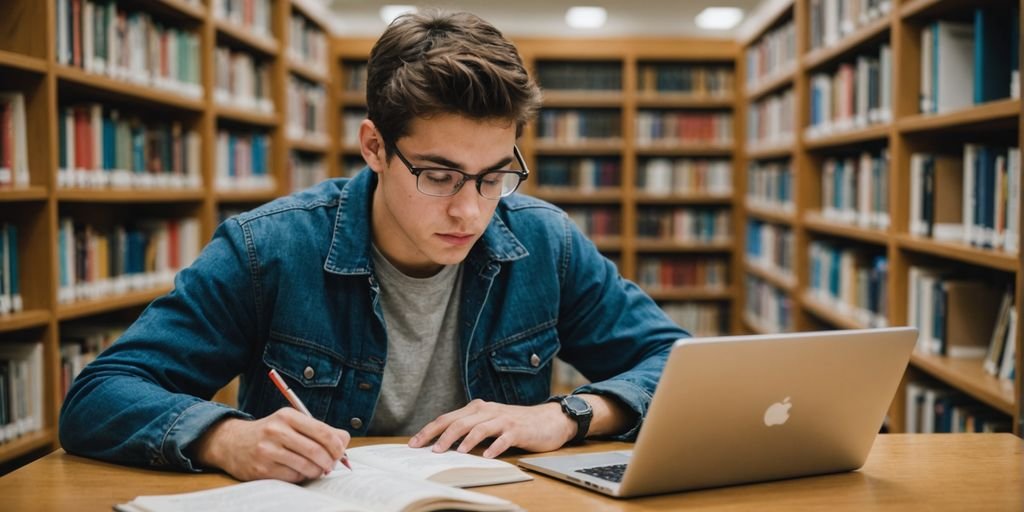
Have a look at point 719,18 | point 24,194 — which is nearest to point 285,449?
point 24,194

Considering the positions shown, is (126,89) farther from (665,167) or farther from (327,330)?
(665,167)

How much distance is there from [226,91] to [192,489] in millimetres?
3129

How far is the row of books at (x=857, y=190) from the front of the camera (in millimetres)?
3170

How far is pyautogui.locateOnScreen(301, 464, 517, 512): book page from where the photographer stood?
36.6 inches

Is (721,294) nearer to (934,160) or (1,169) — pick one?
(934,160)

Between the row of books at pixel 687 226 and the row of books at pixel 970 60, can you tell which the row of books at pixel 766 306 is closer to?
the row of books at pixel 687 226

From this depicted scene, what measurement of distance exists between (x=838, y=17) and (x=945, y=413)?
170cm

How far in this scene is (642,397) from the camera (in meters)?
1.38

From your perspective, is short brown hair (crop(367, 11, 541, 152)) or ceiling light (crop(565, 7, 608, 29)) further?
ceiling light (crop(565, 7, 608, 29))

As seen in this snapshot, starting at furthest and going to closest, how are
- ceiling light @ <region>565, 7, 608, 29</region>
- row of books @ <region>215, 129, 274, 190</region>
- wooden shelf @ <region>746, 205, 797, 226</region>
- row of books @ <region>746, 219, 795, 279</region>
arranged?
ceiling light @ <region>565, 7, 608, 29</region>, row of books @ <region>746, 219, 795, 279</region>, wooden shelf @ <region>746, 205, 797, 226</region>, row of books @ <region>215, 129, 274, 190</region>

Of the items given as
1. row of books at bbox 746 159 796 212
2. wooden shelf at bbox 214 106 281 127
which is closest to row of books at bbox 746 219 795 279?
row of books at bbox 746 159 796 212

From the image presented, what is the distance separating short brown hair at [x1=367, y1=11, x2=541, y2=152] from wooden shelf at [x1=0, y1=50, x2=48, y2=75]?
1.26 metres

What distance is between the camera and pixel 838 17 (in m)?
3.63

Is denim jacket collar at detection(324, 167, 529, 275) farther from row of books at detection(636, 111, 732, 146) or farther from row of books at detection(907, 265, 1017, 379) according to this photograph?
row of books at detection(636, 111, 732, 146)
